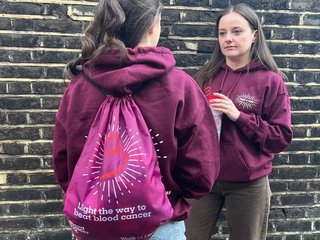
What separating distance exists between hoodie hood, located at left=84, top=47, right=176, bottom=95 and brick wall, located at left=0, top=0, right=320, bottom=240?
128 cm

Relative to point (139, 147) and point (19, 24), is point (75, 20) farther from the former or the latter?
point (139, 147)

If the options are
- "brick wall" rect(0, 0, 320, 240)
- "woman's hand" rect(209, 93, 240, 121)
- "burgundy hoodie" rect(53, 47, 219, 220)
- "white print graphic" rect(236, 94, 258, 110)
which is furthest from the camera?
"brick wall" rect(0, 0, 320, 240)

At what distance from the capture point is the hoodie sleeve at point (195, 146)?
1.81 m

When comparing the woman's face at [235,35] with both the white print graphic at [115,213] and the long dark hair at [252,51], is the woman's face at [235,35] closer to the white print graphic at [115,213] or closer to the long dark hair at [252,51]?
the long dark hair at [252,51]

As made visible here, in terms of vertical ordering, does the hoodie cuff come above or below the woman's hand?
below

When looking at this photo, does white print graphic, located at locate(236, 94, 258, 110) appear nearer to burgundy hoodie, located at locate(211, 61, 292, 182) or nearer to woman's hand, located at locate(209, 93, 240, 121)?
burgundy hoodie, located at locate(211, 61, 292, 182)

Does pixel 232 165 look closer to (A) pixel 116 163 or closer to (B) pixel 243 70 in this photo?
(B) pixel 243 70

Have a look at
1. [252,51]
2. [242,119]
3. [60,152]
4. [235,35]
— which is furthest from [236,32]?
[60,152]

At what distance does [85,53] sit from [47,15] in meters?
1.27

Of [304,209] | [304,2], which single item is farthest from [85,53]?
[304,209]

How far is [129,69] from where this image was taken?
1698 mm

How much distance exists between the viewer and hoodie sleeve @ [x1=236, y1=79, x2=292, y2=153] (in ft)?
8.22

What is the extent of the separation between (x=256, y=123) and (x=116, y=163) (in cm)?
117

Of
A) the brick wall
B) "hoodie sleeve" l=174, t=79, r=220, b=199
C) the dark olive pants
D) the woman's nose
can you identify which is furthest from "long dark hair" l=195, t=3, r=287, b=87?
"hoodie sleeve" l=174, t=79, r=220, b=199
